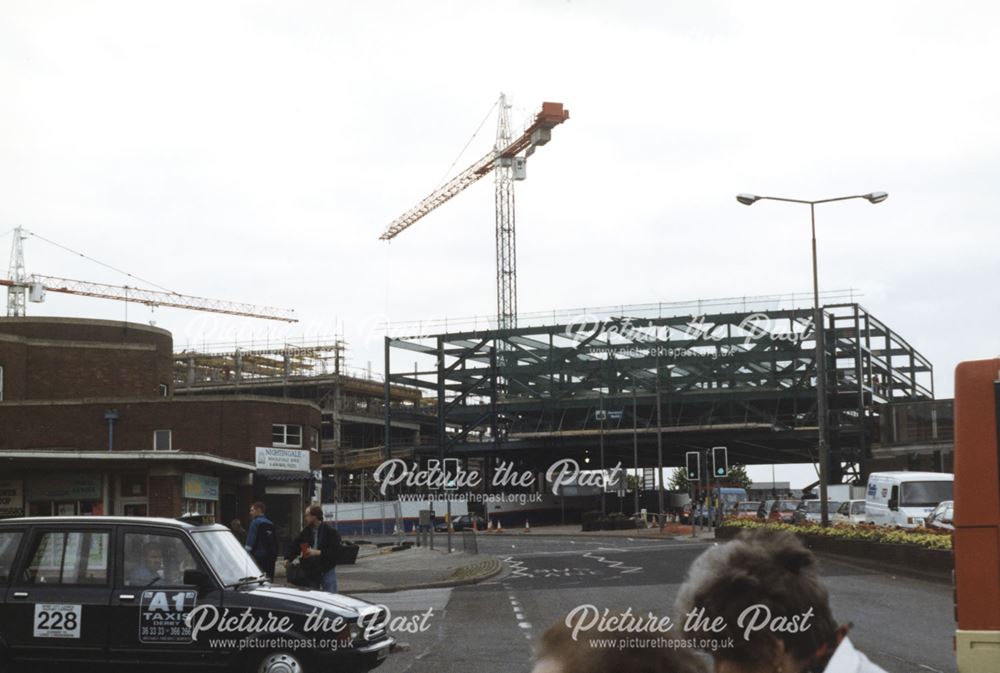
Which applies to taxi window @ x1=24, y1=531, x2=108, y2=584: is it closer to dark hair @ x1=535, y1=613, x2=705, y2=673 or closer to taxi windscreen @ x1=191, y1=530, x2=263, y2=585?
taxi windscreen @ x1=191, y1=530, x2=263, y2=585

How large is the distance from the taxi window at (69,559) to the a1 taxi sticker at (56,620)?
236 millimetres

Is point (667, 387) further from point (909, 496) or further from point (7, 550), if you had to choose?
point (7, 550)

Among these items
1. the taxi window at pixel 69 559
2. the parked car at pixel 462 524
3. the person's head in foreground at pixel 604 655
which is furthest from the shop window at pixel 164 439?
the person's head in foreground at pixel 604 655

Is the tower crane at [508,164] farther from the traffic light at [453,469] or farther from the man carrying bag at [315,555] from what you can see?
the man carrying bag at [315,555]

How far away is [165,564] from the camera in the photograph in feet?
34.2

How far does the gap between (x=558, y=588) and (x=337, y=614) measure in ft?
44.9

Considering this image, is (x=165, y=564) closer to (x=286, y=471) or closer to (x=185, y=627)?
(x=185, y=627)

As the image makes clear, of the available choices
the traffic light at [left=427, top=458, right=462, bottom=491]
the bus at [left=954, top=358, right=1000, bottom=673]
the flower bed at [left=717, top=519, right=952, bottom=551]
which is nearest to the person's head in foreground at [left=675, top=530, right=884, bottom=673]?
the bus at [left=954, top=358, right=1000, bottom=673]

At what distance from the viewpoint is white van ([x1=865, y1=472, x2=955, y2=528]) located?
35.8 meters

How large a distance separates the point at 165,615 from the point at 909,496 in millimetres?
30718

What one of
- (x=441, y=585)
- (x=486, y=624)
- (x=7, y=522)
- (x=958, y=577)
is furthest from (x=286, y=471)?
(x=958, y=577)

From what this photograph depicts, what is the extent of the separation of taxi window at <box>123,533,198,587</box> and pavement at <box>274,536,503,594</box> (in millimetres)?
12539

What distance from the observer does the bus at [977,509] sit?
8.69 m

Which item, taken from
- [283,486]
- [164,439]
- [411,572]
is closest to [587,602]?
[411,572]
